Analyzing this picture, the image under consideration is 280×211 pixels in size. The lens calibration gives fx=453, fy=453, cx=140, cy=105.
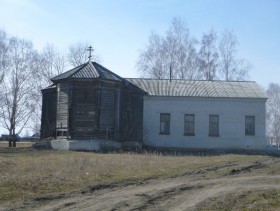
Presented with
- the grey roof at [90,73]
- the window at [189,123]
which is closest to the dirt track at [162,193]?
the grey roof at [90,73]

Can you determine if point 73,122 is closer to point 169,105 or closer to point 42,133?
point 42,133

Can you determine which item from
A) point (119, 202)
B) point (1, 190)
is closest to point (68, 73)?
point (1, 190)

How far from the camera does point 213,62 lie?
178 feet

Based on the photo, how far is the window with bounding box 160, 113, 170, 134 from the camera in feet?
116

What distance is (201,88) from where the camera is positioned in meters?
37.6

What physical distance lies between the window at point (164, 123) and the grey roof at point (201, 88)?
1755 millimetres

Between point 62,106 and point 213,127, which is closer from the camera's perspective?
point 62,106

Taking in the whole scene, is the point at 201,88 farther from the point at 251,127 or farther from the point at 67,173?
the point at 67,173

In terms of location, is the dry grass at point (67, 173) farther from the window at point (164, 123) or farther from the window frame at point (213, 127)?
the window frame at point (213, 127)

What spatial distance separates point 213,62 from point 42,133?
2619 centimetres

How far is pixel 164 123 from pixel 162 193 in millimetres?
22951

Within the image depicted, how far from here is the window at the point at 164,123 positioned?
116 ft

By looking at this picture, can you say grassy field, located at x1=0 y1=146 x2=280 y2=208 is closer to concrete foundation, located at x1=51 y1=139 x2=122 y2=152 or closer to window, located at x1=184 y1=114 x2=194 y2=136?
concrete foundation, located at x1=51 y1=139 x2=122 y2=152

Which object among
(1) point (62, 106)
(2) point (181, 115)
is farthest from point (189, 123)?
(1) point (62, 106)
